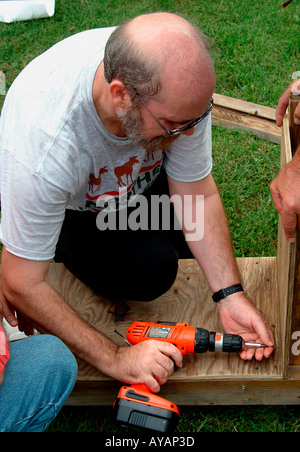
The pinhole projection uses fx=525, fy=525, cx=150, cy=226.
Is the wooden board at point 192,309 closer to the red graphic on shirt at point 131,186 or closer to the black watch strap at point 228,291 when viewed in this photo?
the black watch strap at point 228,291

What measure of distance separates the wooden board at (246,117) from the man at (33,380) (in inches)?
95.7

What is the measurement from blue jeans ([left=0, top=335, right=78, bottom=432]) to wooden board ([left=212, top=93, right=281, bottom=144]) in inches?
95.5

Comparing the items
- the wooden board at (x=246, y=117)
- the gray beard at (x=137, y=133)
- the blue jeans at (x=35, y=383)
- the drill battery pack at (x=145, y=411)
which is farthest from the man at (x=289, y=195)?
the wooden board at (x=246, y=117)

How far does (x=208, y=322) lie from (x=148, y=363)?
19.9 inches

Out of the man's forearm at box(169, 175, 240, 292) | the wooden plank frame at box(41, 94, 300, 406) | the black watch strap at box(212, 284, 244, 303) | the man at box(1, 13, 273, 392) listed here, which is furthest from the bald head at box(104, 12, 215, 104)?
the black watch strap at box(212, 284, 244, 303)

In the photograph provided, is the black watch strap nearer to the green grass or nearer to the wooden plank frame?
the wooden plank frame

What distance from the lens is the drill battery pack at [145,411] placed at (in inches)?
78.4

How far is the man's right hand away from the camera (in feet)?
6.90

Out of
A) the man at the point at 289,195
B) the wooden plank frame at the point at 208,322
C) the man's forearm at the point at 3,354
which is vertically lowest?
the wooden plank frame at the point at 208,322

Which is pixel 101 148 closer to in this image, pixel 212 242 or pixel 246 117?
pixel 212 242

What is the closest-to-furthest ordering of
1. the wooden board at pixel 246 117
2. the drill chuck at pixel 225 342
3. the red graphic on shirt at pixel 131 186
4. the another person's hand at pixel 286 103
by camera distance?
the another person's hand at pixel 286 103, the drill chuck at pixel 225 342, the red graphic on shirt at pixel 131 186, the wooden board at pixel 246 117

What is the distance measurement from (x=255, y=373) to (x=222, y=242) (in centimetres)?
62

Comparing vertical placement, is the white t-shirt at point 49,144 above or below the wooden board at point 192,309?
above
